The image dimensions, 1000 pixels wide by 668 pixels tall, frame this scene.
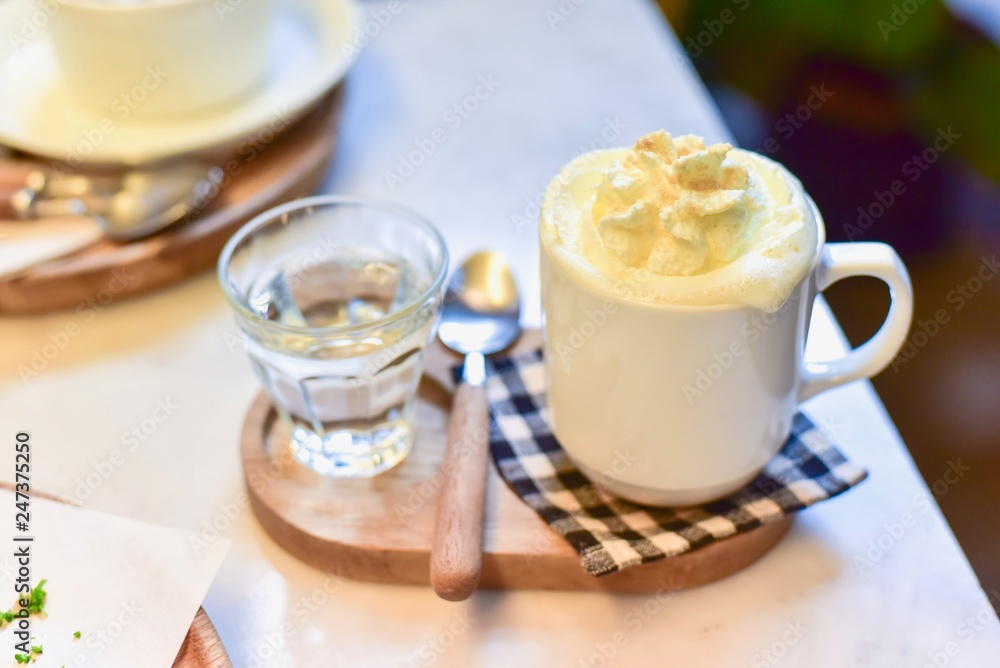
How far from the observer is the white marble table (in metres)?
0.55

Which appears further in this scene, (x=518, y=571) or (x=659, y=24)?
(x=659, y=24)

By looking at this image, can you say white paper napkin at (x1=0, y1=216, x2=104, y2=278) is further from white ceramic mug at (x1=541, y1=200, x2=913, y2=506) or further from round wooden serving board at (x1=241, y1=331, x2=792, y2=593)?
white ceramic mug at (x1=541, y1=200, x2=913, y2=506)

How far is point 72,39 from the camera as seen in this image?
2.76ft

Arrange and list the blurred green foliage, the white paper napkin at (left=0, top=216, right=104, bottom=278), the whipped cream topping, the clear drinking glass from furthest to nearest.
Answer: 1. the blurred green foliage
2. the white paper napkin at (left=0, top=216, right=104, bottom=278)
3. the clear drinking glass
4. the whipped cream topping

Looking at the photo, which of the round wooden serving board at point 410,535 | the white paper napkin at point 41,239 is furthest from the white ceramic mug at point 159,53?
the round wooden serving board at point 410,535

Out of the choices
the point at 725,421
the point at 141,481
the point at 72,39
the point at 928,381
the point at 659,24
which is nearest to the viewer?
the point at 725,421

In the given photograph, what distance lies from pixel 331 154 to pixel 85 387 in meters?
0.33

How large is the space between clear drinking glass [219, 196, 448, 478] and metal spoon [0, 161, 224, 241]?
16 cm

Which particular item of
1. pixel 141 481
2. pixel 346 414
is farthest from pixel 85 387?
pixel 346 414

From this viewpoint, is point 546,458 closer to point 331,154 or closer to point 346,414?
point 346,414

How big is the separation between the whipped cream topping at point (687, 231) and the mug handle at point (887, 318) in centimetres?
3

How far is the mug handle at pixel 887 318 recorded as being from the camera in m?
0.54

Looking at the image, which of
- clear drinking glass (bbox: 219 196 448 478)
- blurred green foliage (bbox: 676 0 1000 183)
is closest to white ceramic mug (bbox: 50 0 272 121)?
clear drinking glass (bbox: 219 196 448 478)

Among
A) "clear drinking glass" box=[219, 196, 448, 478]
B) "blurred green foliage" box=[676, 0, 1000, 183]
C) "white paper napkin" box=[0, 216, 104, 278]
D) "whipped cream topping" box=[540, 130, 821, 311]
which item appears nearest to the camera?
"whipped cream topping" box=[540, 130, 821, 311]
